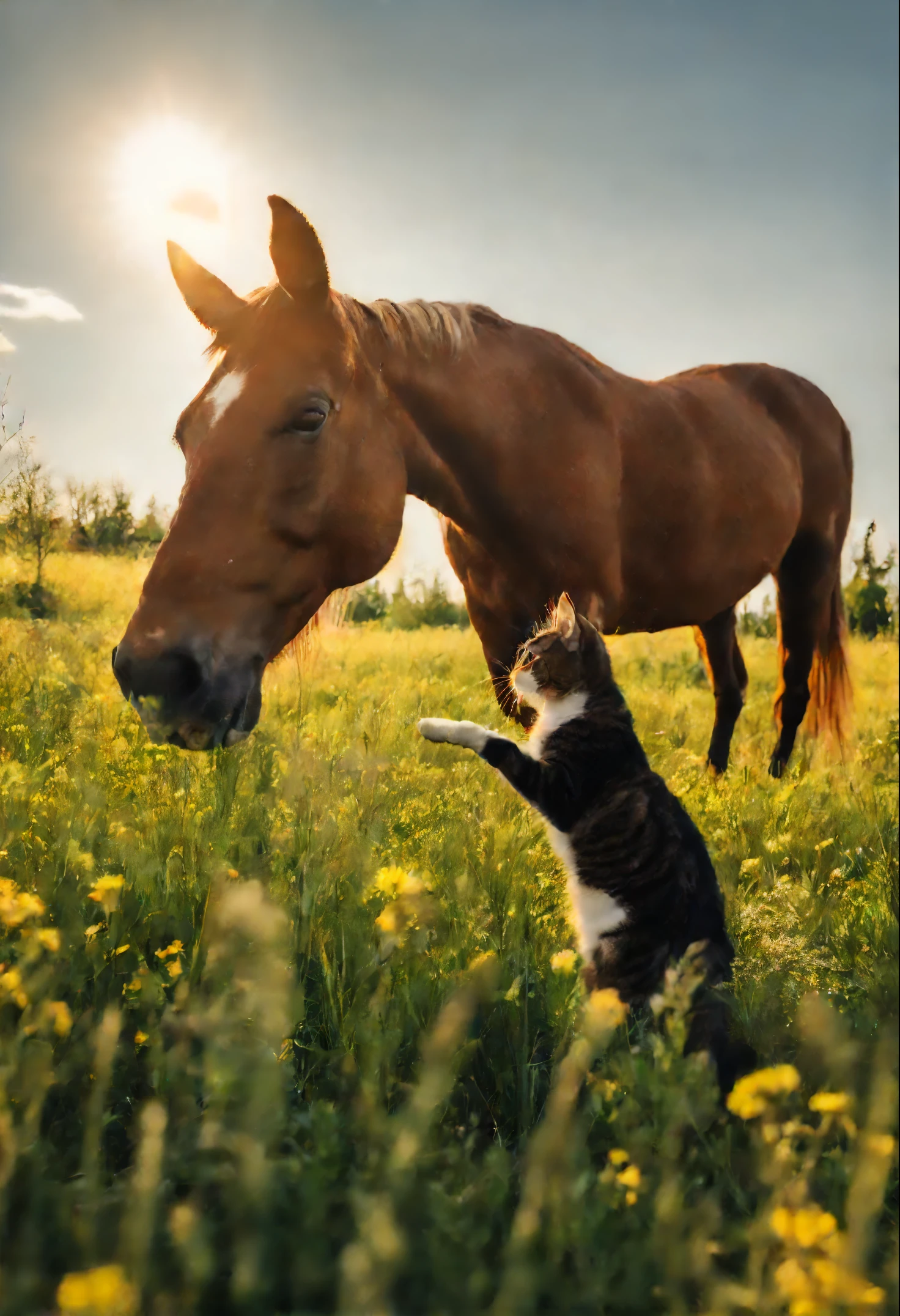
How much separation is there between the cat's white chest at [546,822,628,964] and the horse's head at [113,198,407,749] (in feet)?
3.34

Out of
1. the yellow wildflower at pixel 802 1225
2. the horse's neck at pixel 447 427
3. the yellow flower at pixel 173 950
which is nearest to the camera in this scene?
the yellow wildflower at pixel 802 1225

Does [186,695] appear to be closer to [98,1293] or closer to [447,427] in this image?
[447,427]

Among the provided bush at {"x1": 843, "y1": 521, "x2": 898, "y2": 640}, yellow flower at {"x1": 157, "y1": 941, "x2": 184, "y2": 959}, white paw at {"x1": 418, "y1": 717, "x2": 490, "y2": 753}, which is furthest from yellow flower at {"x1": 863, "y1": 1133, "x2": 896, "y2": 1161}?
bush at {"x1": 843, "y1": 521, "x2": 898, "y2": 640}

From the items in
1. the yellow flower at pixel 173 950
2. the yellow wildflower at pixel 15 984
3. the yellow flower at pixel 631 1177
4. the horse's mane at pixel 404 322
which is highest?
the horse's mane at pixel 404 322

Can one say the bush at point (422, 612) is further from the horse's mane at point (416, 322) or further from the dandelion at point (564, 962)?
the dandelion at point (564, 962)

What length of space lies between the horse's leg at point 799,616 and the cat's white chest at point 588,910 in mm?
3548

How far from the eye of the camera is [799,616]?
18.1 ft

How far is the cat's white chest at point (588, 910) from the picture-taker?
2162mm

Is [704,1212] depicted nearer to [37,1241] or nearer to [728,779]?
[37,1241]

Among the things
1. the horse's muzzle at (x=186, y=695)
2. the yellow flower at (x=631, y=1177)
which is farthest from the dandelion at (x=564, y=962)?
the horse's muzzle at (x=186, y=695)

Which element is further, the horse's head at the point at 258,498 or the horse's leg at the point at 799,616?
the horse's leg at the point at 799,616

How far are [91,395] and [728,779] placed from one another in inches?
148

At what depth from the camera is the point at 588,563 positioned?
3279 mm

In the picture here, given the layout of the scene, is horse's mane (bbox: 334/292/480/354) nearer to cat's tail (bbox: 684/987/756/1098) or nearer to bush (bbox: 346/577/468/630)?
cat's tail (bbox: 684/987/756/1098)
